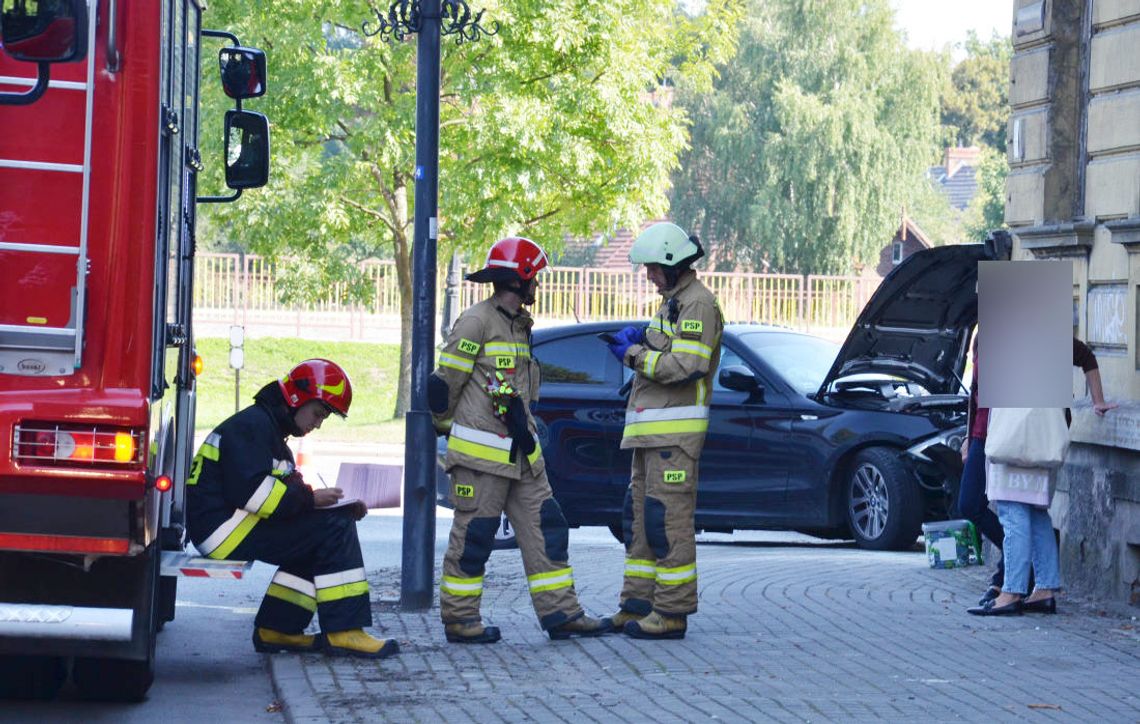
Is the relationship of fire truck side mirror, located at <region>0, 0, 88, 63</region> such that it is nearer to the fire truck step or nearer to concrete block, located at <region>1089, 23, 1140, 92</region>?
the fire truck step

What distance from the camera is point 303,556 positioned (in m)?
7.71

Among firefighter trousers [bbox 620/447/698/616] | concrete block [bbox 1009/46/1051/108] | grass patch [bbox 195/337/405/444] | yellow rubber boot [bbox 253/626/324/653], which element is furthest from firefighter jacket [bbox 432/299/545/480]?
grass patch [bbox 195/337/405/444]

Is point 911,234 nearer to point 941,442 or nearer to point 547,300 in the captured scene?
point 547,300

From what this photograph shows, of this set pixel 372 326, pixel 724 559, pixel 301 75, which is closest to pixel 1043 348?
pixel 724 559

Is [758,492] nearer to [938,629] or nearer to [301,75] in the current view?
[938,629]

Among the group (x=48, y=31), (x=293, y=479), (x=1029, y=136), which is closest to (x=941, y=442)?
(x=1029, y=136)

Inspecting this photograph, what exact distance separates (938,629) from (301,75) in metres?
18.2

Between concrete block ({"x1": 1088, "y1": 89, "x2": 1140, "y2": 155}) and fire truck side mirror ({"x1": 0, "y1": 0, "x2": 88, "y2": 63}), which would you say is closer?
fire truck side mirror ({"x1": 0, "y1": 0, "x2": 88, "y2": 63})

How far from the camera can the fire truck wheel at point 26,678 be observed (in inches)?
281

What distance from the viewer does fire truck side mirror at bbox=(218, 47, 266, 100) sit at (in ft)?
26.6

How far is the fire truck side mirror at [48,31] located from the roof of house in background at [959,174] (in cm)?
7769

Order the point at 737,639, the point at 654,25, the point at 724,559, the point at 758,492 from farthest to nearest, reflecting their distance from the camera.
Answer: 1. the point at 654,25
2. the point at 758,492
3. the point at 724,559
4. the point at 737,639

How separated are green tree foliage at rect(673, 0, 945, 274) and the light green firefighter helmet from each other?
39775mm

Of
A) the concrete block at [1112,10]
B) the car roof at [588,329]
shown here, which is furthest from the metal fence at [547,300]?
the concrete block at [1112,10]
